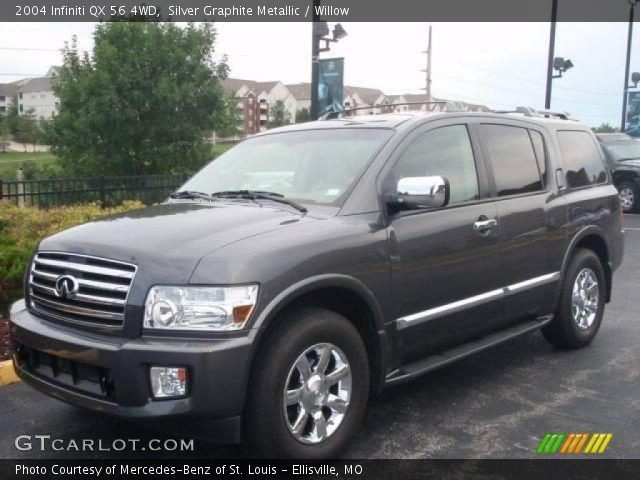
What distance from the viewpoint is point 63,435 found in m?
3.97

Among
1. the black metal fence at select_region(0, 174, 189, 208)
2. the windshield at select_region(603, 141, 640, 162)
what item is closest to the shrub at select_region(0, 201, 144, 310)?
the black metal fence at select_region(0, 174, 189, 208)

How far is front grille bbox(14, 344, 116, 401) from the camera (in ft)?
10.4

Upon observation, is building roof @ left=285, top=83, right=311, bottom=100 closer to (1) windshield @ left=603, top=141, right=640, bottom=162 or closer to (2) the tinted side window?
(1) windshield @ left=603, top=141, right=640, bottom=162

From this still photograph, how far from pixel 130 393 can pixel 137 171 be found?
57.1 feet

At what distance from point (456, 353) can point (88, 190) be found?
352 inches

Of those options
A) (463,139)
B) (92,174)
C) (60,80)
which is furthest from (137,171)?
(463,139)

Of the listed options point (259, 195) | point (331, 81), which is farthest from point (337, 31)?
point (259, 195)

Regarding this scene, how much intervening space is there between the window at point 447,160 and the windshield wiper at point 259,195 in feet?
2.29

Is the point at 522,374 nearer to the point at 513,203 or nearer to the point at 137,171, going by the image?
the point at 513,203

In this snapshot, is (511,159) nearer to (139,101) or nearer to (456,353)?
(456,353)

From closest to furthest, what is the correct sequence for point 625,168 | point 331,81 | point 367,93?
point 331,81
point 625,168
point 367,93

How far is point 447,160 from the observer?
4523 mm

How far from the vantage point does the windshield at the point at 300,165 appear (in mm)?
4090

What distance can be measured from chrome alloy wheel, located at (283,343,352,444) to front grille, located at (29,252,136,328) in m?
0.91
